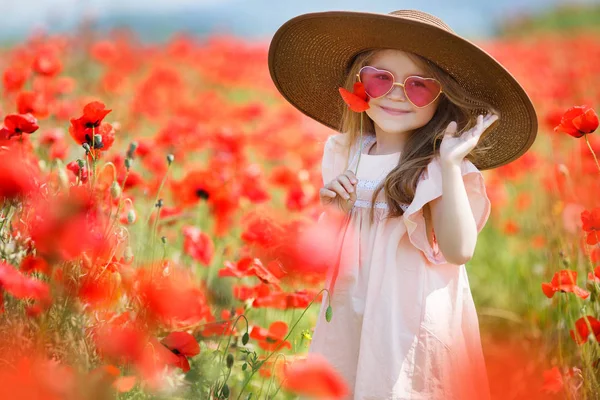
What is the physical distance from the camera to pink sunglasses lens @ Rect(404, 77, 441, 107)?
1.72 m

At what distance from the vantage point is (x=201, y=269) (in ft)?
8.96

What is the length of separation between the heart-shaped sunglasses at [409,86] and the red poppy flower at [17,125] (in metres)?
0.79

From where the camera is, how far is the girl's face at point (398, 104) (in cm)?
176

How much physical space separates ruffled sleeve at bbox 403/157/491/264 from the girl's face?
4.6 inches

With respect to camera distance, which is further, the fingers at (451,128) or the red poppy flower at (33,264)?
the fingers at (451,128)

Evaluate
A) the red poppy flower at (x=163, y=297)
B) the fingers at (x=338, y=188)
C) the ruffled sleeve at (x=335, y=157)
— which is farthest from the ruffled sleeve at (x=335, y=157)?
the red poppy flower at (x=163, y=297)

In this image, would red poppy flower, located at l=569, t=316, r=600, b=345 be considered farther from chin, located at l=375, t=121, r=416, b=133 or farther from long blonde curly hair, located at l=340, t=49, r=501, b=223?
chin, located at l=375, t=121, r=416, b=133

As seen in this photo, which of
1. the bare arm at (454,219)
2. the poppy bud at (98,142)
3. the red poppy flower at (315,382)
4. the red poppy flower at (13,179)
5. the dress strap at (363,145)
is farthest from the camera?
the dress strap at (363,145)

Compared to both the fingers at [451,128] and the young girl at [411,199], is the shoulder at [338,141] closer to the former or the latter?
the young girl at [411,199]

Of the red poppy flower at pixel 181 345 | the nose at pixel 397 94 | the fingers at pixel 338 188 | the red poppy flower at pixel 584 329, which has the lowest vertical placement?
the red poppy flower at pixel 181 345

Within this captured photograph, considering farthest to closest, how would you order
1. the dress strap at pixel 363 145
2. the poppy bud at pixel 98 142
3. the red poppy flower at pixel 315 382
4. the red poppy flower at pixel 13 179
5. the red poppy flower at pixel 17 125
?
the dress strap at pixel 363 145 → the red poppy flower at pixel 17 125 → the poppy bud at pixel 98 142 → the red poppy flower at pixel 13 179 → the red poppy flower at pixel 315 382

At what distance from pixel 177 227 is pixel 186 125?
0.39 meters

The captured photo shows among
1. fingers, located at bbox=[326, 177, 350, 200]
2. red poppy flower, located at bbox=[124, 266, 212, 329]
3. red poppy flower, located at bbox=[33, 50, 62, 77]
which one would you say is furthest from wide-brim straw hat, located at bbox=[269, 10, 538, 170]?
red poppy flower, located at bbox=[33, 50, 62, 77]

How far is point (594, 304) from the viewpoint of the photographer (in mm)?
1965
